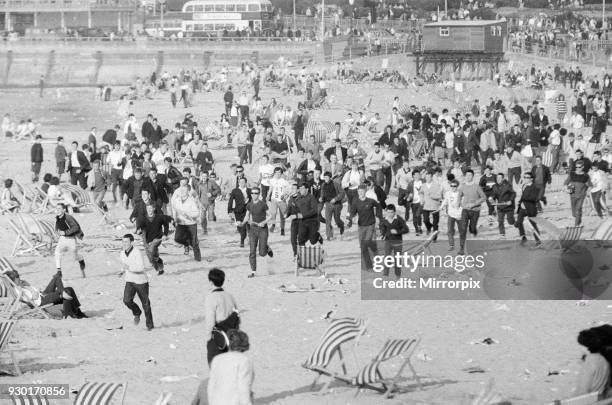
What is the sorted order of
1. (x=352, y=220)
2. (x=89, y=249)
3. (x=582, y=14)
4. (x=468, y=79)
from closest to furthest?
(x=89, y=249), (x=352, y=220), (x=468, y=79), (x=582, y=14)

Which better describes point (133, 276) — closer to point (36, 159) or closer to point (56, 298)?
point (56, 298)

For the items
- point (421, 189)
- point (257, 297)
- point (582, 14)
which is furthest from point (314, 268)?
point (582, 14)

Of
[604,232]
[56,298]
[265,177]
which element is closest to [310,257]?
[56,298]

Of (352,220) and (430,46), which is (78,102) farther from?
(352,220)

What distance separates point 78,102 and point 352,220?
31.9 m

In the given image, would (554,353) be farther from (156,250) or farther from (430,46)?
(430,46)

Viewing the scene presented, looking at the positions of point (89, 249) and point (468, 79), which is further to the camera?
point (468, 79)

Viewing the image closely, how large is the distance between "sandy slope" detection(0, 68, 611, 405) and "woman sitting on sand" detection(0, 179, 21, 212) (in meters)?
1.82


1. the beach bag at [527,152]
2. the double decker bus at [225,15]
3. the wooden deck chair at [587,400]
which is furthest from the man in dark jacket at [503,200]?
the double decker bus at [225,15]

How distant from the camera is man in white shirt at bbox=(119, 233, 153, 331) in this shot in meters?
15.5

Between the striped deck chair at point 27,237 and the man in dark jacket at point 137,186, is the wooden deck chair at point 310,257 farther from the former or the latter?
the striped deck chair at point 27,237

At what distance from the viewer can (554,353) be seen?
1463 cm

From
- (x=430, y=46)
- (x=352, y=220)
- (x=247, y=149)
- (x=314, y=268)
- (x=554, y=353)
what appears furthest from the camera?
(x=430, y=46)

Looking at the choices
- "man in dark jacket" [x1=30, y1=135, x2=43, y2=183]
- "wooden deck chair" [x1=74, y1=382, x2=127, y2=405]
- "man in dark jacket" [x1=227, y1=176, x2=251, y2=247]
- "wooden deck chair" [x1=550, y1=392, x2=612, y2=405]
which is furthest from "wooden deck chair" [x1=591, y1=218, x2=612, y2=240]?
"man in dark jacket" [x1=30, y1=135, x2=43, y2=183]
